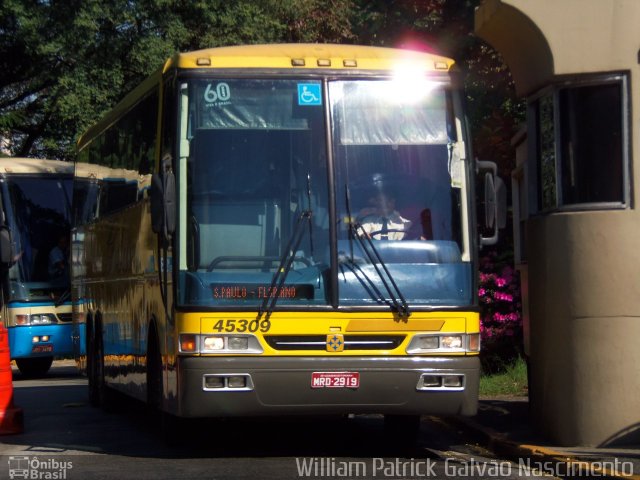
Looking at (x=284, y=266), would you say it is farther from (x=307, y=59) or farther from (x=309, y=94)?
(x=307, y=59)

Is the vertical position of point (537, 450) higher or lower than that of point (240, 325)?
lower

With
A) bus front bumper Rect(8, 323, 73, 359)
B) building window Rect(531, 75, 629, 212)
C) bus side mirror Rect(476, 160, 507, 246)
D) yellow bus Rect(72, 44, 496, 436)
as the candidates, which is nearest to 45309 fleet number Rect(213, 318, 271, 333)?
yellow bus Rect(72, 44, 496, 436)

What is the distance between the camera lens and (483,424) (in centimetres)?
1273

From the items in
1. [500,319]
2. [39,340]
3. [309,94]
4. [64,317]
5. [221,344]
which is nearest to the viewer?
[221,344]

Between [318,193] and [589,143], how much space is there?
2615 mm

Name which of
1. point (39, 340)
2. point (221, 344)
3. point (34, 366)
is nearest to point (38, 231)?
point (39, 340)

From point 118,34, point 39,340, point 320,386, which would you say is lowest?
point 39,340

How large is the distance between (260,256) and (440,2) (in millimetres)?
7686

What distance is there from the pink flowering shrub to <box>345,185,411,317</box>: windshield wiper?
271 inches

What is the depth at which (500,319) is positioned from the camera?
17000 mm

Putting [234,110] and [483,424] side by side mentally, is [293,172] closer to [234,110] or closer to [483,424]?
[234,110]

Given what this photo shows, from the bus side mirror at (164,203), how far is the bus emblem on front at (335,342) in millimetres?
1569

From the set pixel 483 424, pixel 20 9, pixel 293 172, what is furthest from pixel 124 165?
pixel 20 9

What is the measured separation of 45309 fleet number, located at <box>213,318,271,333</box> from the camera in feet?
33.3
